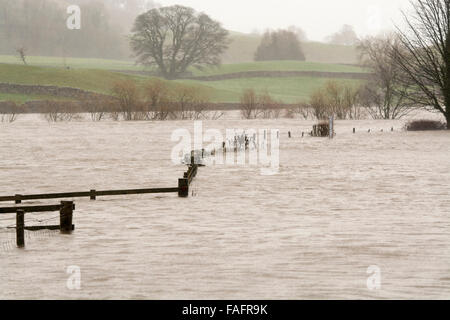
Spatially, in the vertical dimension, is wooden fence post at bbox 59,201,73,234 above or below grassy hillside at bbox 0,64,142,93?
below

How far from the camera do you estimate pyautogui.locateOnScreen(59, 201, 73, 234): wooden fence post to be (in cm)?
1282

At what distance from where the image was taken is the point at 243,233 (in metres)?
12.8

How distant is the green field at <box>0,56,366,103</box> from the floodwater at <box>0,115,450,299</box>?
175ft

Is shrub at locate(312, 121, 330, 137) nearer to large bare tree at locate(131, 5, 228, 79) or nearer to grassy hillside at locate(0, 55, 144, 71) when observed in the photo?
large bare tree at locate(131, 5, 228, 79)

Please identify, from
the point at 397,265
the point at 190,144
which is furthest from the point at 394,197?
the point at 190,144

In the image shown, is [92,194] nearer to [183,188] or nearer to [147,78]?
[183,188]

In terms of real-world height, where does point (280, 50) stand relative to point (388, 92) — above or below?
above

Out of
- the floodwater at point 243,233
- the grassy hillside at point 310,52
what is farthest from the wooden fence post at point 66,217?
the grassy hillside at point 310,52

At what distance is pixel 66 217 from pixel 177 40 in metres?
96.5

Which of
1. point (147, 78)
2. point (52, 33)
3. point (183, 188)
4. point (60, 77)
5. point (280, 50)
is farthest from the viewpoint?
point (52, 33)

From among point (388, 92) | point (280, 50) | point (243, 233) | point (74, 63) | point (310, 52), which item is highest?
→ point (310, 52)

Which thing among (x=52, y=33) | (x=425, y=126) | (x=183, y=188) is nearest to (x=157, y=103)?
(x=425, y=126)

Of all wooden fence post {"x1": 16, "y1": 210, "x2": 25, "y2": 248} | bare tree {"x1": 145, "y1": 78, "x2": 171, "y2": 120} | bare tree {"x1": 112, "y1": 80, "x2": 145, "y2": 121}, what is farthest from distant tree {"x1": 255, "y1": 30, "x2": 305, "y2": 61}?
wooden fence post {"x1": 16, "y1": 210, "x2": 25, "y2": 248}
